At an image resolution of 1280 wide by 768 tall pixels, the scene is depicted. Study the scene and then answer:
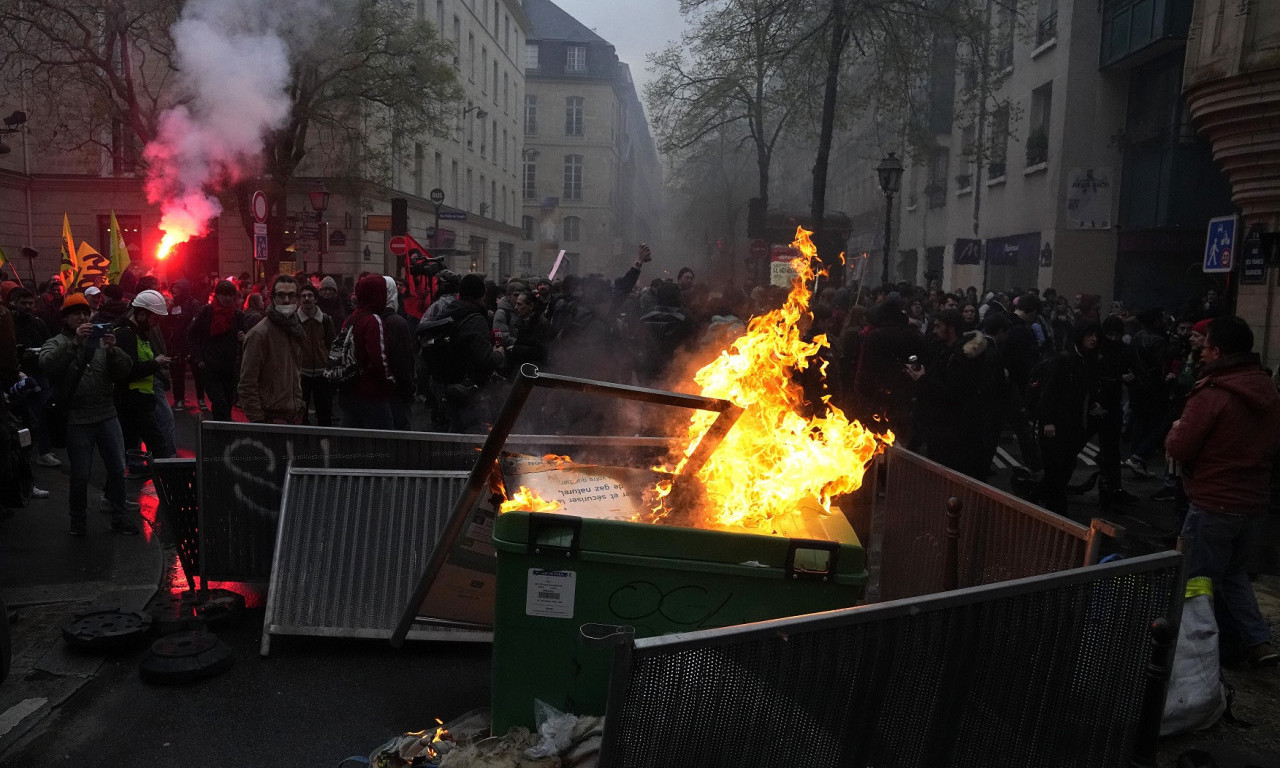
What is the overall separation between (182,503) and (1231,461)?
5.75 metres

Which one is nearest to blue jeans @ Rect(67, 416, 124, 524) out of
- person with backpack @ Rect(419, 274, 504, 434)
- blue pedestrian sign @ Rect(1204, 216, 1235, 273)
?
person with backpack @ Rect(419, 274, 504, 434)

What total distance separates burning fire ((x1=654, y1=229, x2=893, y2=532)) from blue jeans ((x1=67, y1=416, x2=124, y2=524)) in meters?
4.78

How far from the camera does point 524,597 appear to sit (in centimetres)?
351

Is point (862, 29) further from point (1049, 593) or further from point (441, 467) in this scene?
point (1049, 593)

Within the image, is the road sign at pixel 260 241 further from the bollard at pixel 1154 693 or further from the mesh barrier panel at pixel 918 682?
the bollard at pixel 1154 693

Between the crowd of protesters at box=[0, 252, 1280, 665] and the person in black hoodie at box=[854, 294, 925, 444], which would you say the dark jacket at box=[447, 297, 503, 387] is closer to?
the crowd of protesters at box=[0, 252, 1280, 665]

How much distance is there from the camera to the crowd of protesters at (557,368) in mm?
7035

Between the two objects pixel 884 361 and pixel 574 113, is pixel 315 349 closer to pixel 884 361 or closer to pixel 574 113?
pixel 884 361

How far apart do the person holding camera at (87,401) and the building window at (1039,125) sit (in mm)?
20915

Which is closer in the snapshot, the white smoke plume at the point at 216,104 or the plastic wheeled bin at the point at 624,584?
the plastic wheeled bin at the point at 624,584

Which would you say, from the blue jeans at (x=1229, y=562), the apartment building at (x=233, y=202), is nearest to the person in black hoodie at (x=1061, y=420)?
the blue jeans at (x=1229, y=562)

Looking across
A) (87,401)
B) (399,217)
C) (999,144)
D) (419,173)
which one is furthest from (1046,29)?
(419,173)

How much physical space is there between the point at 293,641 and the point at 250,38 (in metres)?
15.4

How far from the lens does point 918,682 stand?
2535 mm
